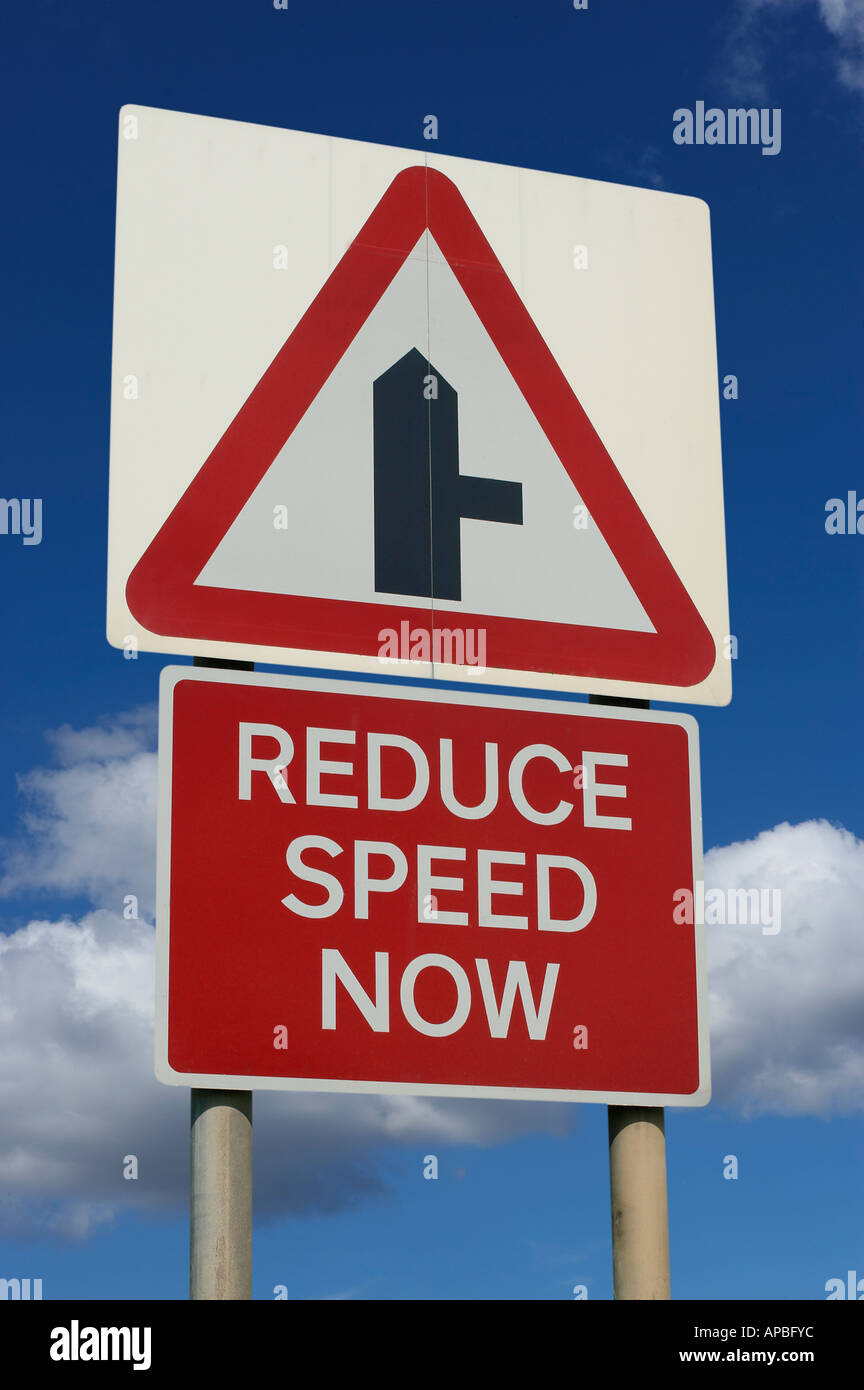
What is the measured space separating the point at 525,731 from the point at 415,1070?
0.76 meters

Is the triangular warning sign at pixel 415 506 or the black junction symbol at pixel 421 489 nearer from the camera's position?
the triangular warning sign at pixel 415 506

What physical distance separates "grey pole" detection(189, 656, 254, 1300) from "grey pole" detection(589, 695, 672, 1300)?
83cm

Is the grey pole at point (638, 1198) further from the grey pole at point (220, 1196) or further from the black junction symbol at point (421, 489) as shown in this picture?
the black junction symbol at point (421, 489)

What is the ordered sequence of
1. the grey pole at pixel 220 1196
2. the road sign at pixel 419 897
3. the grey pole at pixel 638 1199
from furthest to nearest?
the grey pole at pixel 638 1199 < the road sign at pixel 419 897 < the grey pole at pixel 220 1196

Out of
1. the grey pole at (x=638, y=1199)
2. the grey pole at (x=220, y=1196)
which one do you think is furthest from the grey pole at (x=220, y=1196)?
the grey pole at (x=638, y=1199)

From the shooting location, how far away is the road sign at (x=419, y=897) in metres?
3.68

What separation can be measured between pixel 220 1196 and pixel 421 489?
1.53 m

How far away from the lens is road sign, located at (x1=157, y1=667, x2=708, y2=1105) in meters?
3.68

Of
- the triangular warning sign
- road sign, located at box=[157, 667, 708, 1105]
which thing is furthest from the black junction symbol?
road sign, located at box=[157, 667, 708, 1105]

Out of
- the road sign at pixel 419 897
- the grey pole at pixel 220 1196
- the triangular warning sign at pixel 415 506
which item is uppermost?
the triangular warning sign at pixel 415 506

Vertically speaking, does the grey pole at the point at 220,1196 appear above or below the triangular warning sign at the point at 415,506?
below

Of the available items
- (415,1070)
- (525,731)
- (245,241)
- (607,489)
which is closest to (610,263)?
(607,489)

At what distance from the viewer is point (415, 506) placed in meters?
4.11

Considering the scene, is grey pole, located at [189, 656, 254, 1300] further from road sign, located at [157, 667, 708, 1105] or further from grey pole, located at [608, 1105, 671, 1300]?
grey pole, located at [608, 1105, 671, 1300]
